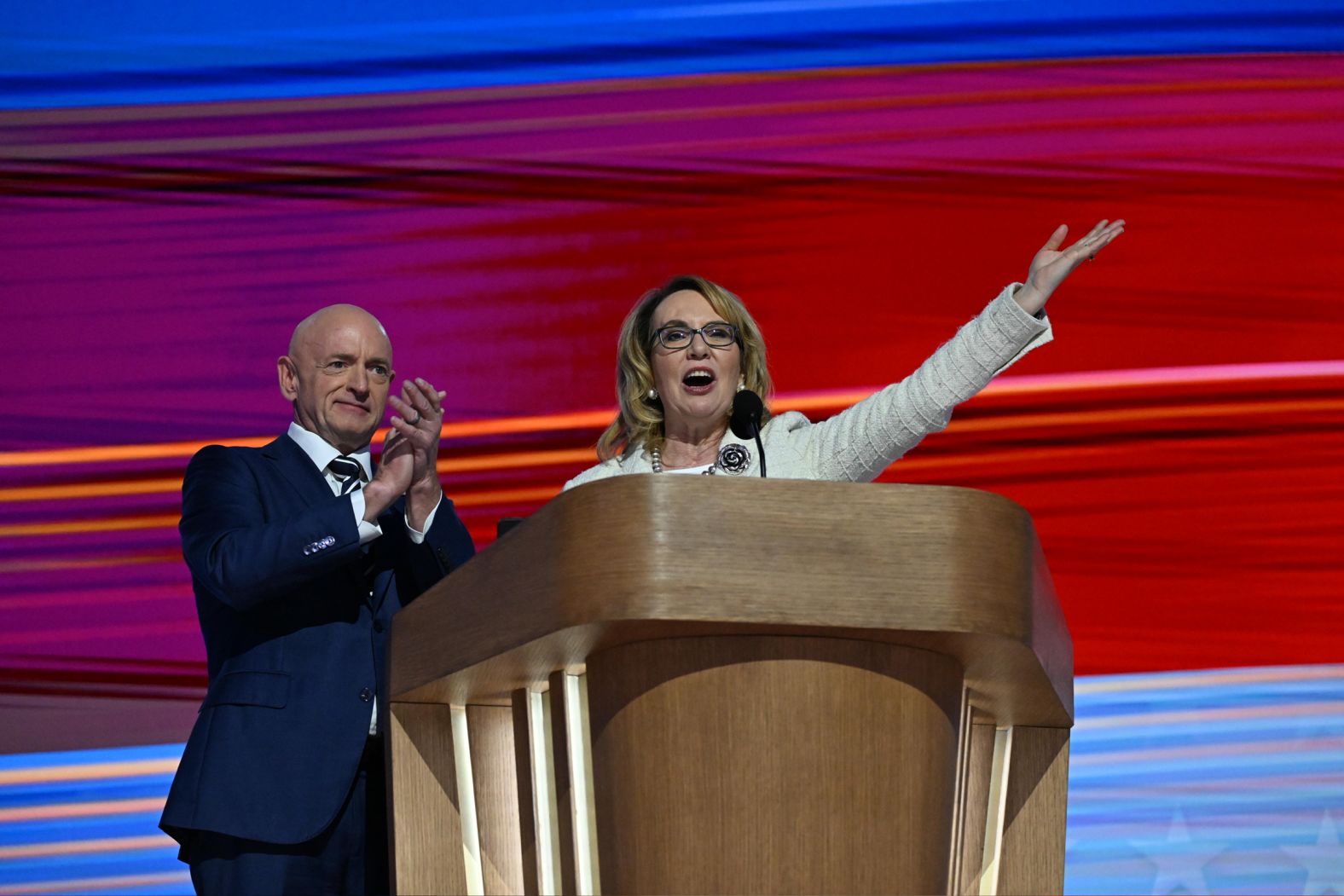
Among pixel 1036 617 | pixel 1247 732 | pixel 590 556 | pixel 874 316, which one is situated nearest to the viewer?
pixel 590 556

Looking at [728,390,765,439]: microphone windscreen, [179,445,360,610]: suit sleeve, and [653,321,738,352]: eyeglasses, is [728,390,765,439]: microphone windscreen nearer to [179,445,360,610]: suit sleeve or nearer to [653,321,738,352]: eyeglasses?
Result: [653,321,738,352]: eyeglasses

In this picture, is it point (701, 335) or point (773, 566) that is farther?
point (701, 335)

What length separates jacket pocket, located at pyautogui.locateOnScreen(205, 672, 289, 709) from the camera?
2059 millimetres

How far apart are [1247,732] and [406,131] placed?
2.00 metres

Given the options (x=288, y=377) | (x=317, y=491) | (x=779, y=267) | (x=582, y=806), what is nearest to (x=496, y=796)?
(x=582, y=806)

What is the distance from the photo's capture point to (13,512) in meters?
3.15

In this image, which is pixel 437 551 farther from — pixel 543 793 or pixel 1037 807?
pixel 1037 807

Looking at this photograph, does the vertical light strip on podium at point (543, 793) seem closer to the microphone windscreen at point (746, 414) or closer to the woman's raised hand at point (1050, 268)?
the microphone windscreen at point (746, 414)

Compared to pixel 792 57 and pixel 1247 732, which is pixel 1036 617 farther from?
pixel 792 57

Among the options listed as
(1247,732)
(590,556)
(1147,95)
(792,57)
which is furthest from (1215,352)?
(590,556)

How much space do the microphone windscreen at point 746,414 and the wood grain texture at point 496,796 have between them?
1.62 feet

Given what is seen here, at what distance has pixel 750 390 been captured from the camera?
7.80ft

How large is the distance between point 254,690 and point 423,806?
1.34 ft

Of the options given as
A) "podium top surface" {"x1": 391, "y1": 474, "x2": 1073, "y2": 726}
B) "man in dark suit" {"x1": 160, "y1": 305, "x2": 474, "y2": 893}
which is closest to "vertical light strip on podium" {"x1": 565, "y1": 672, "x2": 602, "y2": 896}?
"podium top surface" {"x1": 391, "y1": 474, "x2": 1073, "y2": 726}
